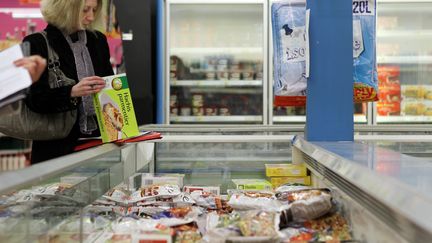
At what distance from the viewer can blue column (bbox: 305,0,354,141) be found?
2.00 meters

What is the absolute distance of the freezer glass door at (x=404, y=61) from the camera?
4.91m

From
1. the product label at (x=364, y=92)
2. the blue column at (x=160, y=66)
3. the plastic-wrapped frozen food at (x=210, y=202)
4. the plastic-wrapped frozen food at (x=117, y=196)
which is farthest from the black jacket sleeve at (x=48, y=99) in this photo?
the blue column at (x=160, y=66)

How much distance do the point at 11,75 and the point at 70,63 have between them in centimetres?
113

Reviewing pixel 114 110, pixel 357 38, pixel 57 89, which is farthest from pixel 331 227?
pixel 357 38

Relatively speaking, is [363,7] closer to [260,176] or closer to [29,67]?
[260,176]

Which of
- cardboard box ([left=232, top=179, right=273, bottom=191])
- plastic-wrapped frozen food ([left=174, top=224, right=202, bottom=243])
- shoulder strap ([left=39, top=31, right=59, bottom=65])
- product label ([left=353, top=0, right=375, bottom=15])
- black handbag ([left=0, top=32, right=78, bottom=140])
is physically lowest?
cardboard box ([left=232, top=179, right=273, bottom=191])

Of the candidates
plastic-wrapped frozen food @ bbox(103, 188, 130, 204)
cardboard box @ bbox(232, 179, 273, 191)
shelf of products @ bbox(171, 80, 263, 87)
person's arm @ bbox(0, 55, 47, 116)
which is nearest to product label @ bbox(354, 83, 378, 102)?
cardboard box @ bbox(232, 179, 273, 191)

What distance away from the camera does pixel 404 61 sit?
499 cm

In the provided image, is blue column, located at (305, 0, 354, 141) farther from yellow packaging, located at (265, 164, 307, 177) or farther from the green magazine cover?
the green magazine cover

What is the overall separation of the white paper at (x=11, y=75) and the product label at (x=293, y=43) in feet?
4.78

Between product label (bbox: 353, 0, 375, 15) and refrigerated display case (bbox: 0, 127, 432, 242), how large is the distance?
653mm

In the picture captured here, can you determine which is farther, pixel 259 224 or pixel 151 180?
pixel 151 180

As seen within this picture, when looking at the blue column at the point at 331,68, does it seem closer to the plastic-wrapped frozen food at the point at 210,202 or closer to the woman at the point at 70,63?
the plastic-wrapped frozen food at the point at 210,202

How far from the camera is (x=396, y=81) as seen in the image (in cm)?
500
